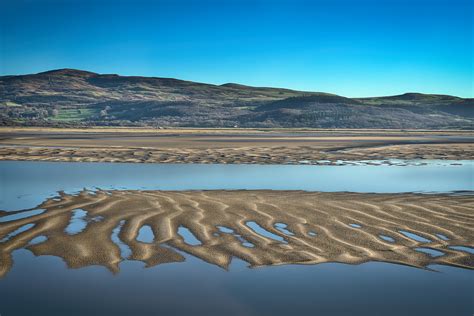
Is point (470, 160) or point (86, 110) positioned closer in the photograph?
point (470, 160)

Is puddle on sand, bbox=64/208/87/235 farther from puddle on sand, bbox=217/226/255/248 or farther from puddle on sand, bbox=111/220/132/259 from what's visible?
puddle on sand, bbox=217/226/255/248

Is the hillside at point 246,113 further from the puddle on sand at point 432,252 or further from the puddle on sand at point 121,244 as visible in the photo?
the puddle on sand at point 432,252

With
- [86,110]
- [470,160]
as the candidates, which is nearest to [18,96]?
[86,110]

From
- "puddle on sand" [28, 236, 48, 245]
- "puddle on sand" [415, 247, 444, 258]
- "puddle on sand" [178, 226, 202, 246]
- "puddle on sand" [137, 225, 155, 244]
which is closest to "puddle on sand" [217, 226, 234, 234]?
"puddle on sand" [178, 226, 202, 246]

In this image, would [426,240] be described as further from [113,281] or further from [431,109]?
[431,109]

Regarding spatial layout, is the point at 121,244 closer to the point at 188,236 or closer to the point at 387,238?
the point at 188,236

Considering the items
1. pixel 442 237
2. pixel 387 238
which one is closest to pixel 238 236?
pixel 387 238
